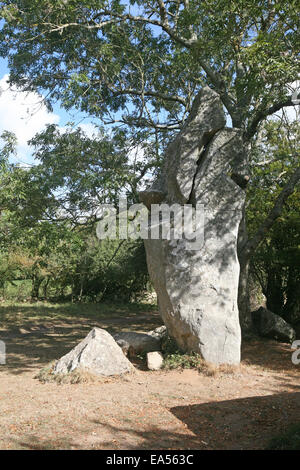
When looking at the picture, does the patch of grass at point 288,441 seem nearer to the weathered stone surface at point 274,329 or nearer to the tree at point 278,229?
the weathered stone surface at point 274,329

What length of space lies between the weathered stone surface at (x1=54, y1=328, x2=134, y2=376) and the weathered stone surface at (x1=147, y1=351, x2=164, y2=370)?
39 cm

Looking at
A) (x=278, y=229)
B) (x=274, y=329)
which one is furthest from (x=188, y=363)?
(x=278, y=229)

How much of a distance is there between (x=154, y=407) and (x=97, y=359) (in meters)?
1.76

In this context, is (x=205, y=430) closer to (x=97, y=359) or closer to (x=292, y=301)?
(x=97, y=359)

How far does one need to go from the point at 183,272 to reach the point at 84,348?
6.76ft

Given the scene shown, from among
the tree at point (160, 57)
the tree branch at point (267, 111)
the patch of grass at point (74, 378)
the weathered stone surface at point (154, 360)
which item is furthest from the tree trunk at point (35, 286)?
the patch of grass at point (74, 378)

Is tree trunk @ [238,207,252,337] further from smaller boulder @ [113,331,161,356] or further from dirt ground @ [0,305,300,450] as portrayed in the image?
smaller boulder @ [113,331,161,356]

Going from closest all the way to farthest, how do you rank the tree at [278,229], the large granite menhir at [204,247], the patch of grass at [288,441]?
the patch of grass at [288,441] → the large granite menhir at [204,247] → the tree at [278,229]

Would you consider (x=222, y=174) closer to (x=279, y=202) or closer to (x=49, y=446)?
(x=279, y=202)

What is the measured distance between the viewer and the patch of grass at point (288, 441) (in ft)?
13.2

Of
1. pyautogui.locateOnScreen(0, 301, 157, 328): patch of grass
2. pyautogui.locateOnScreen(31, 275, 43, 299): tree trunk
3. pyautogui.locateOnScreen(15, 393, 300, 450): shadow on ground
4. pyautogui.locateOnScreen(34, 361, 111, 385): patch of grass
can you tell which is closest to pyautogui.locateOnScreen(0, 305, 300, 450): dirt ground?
pyautogui.locateOnScreen(15, 393, 300, 450): shadow on ground

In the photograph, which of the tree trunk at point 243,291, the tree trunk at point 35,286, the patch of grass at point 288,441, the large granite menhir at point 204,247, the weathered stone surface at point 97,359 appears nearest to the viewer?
the patch of grass at point 288,441

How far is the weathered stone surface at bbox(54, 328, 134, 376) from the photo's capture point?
689 cm

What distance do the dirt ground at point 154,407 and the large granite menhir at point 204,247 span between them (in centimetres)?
70
